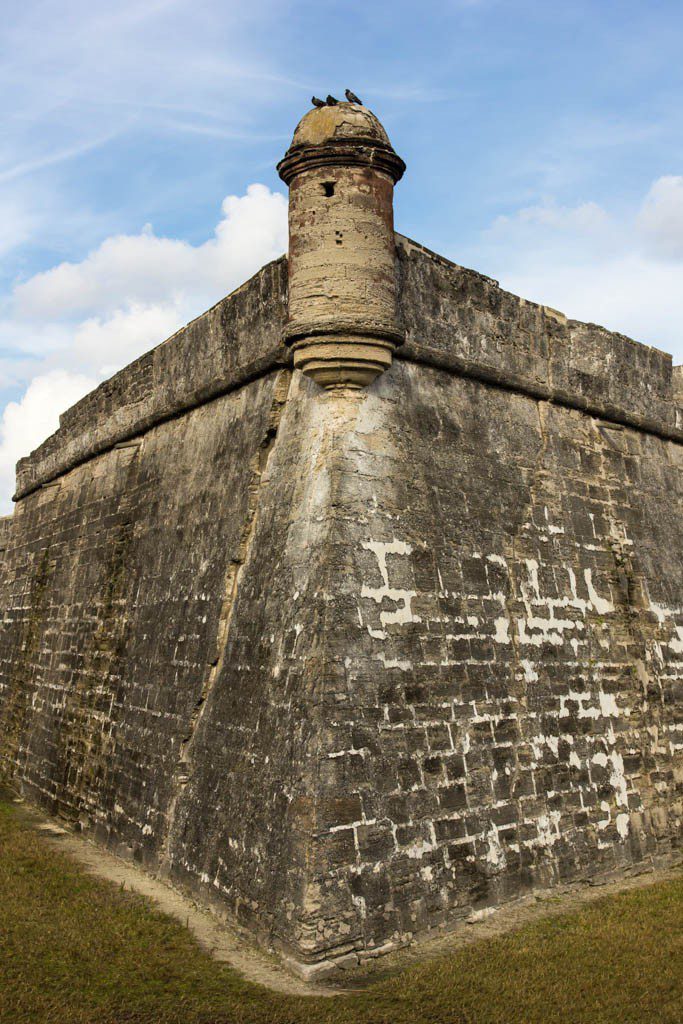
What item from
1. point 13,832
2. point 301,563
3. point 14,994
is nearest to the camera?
point 14,994

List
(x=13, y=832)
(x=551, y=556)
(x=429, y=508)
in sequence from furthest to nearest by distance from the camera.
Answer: (x=13, y=832), (x=551, y=556), (x=429, y=508)

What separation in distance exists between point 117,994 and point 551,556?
490 cm

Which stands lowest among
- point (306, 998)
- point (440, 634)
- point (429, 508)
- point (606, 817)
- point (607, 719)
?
point (306, 998)

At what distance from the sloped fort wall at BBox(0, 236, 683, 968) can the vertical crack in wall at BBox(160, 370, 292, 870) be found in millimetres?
24

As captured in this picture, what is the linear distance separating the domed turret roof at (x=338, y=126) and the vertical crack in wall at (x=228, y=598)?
179 centimetres

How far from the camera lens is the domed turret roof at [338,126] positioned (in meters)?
7.02

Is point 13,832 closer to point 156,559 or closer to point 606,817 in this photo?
point 156,559

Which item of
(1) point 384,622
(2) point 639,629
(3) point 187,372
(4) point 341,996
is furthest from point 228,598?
(2) point 639,629

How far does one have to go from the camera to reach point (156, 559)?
8.91 metres

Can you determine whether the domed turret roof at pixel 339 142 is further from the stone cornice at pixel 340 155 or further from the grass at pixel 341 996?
the grass at pixel 341 996

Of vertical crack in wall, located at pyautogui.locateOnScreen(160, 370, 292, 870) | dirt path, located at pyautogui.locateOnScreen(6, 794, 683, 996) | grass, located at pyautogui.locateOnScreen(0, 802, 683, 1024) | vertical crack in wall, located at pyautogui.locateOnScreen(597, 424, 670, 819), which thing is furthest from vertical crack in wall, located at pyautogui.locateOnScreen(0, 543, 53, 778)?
vertical crack in wall, located at pyautogui.locateOnScreen(597, 424, 670, 819)

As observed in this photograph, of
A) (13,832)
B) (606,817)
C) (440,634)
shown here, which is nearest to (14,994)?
(440,634)

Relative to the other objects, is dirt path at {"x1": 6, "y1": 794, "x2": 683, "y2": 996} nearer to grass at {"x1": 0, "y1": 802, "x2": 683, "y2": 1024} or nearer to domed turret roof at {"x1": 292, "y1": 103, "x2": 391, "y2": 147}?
grass at {"x1": 0, "y1": 802, "x2": 683, "y2": 1024}

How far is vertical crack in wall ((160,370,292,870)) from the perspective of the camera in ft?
23.8
